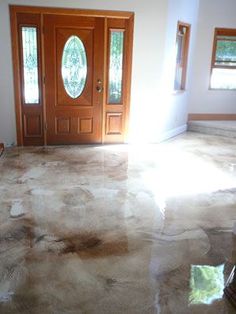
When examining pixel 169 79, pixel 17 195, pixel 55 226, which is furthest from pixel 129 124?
pixel 55 226

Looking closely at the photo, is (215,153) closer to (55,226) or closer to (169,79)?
(169,79)

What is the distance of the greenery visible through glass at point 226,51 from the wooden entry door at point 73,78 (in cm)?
305

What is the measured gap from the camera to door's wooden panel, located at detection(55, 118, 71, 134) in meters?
5.60

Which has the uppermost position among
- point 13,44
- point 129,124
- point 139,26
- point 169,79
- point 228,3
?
point 228,3

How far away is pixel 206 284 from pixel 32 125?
4069 millimetres

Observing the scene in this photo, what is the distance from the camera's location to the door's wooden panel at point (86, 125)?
568cm

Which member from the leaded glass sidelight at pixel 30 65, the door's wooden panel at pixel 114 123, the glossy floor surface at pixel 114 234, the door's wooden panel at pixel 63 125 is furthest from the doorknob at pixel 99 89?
the glossy floor surface at pixel 114 234

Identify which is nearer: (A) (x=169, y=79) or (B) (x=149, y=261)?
(B) (x=149, y=261)

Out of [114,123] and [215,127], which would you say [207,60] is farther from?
[114,123]

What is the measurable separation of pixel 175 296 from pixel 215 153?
3.82m

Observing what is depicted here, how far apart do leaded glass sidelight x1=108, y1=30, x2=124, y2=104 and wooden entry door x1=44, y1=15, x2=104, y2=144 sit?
164 millimetres

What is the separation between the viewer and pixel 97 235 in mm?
2855

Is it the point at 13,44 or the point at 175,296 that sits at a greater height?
the point at 13,44

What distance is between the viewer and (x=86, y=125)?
18.7ft
